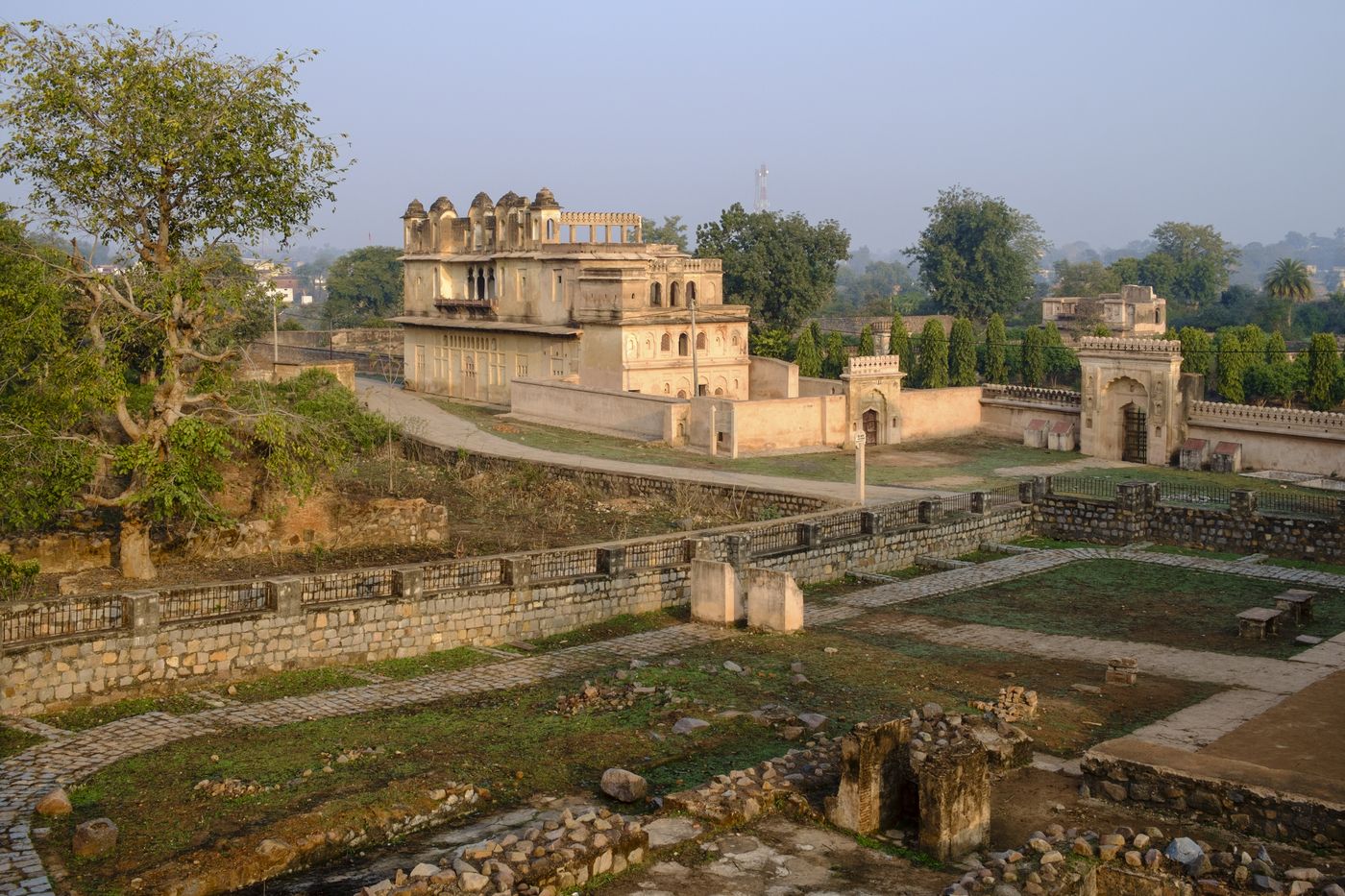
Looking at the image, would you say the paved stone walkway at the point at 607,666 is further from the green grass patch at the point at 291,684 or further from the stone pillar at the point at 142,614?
the stone pillar at the point at 142,614

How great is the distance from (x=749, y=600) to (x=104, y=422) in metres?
13.5

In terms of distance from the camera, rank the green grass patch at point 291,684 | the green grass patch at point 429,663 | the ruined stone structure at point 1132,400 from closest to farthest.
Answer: the green grass patch at point 291,684 → the green grass patch at point 429,663 → the ruined stone structure at point 1132,400

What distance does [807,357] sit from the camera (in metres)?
54.3

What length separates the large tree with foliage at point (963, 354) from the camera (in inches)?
2104

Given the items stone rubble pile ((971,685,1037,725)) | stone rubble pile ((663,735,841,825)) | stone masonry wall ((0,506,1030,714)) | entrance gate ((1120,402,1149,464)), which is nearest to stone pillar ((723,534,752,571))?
stone masonry wall ((0,506,1030,714))

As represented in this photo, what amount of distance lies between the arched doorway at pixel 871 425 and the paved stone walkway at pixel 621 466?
8.73 meters

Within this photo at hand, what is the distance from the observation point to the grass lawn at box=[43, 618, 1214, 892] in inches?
470

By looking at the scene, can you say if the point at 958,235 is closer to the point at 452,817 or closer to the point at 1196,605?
the point at 1196,605

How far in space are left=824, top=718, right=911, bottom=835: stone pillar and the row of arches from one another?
3897 cm

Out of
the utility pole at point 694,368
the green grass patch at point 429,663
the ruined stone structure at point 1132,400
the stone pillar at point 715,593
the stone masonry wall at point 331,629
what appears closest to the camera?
the stone masonry wall at point 331,629

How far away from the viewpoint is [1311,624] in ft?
67.2

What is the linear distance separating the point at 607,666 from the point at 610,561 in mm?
2867

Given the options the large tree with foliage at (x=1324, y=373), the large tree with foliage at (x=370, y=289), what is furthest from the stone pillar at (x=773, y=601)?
the large tree with foliage at (x=370, y=289)

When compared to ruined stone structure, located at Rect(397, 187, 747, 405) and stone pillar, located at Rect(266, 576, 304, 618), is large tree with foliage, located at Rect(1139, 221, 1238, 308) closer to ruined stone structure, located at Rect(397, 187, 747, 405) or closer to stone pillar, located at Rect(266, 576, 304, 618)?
ruined stone structure, located at Rect(397, 187, 747, 405)
